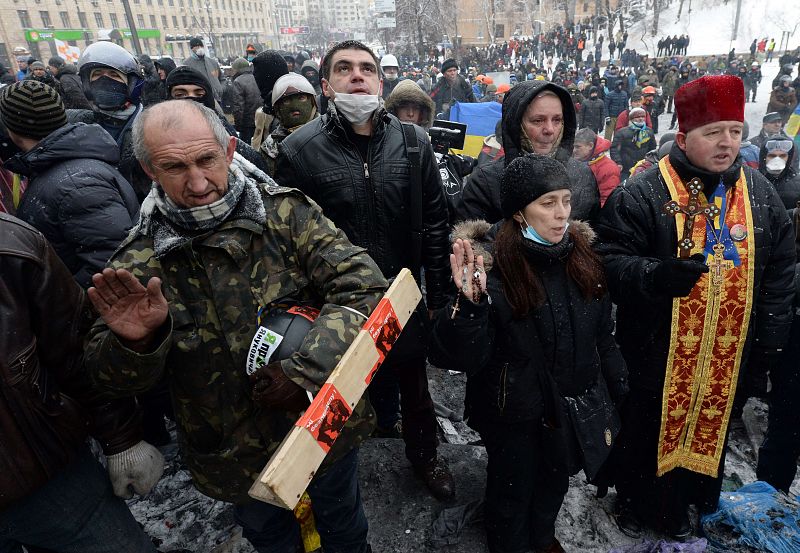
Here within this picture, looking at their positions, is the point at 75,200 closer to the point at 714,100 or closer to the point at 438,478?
the point at 438,478

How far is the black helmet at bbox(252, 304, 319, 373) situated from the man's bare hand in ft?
1.06

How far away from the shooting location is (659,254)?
2.49 meters

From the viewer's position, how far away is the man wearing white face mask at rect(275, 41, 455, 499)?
106 inches

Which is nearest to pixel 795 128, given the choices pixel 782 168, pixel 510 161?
pixel 782 168

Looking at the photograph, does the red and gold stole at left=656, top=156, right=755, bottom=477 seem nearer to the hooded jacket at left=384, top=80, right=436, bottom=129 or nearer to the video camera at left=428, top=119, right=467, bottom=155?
the video camera at left=428, top=119, right=467, bottom=155

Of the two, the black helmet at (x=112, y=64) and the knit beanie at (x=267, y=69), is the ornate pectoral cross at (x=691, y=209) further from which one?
the knit beanie at (x=267, y=69)

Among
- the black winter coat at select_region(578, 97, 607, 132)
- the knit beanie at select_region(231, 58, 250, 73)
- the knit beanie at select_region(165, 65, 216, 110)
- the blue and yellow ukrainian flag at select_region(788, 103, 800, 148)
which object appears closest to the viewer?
the knit beanie at select_region(165, 65, 216, 110)

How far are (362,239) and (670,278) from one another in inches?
60.9

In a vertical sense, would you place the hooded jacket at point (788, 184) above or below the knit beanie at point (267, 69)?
below

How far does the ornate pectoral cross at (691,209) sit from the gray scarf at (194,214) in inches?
76.8

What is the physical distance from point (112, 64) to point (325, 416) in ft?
13.4

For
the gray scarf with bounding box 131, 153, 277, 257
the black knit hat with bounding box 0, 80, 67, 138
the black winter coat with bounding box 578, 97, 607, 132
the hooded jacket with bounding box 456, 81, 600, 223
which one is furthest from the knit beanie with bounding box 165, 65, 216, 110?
the black winter coat with bounding box 578, 97, 607, 132

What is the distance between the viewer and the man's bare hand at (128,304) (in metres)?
1.44

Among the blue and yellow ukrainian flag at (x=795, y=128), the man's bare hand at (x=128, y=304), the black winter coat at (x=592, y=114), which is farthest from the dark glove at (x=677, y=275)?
the black winter coat at (x=592, y=114)
